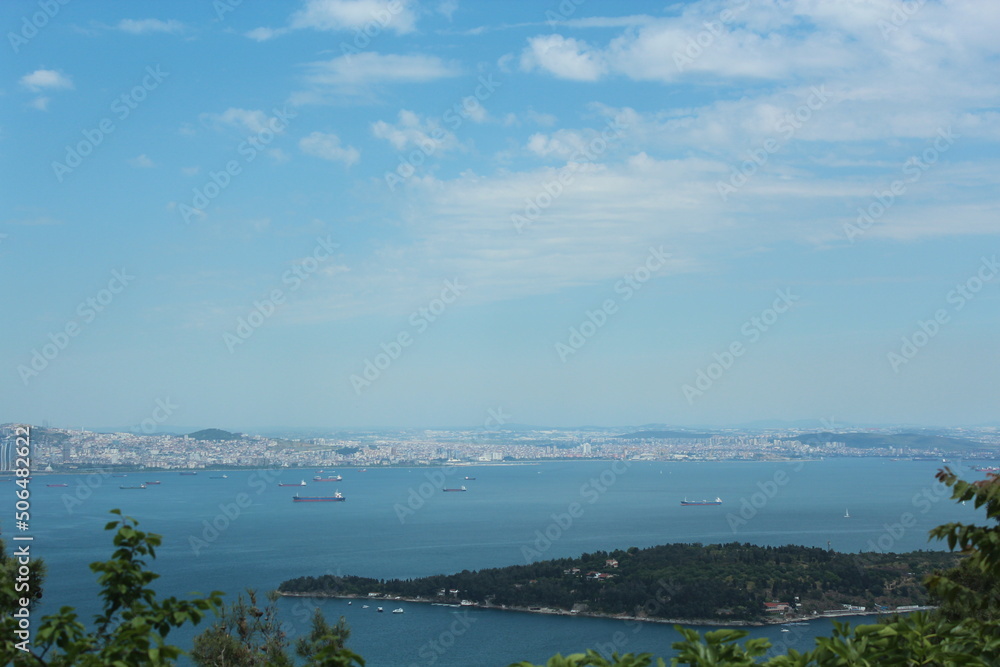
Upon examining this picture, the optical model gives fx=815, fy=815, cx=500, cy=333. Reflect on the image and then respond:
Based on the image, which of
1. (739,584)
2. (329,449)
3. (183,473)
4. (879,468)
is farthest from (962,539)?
(329,449)

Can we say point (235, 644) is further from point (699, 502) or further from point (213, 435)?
point (213, 435)

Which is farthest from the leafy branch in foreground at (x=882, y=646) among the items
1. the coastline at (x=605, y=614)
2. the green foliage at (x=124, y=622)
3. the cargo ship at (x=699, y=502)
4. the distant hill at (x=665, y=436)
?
the distant hill at (x=665, y=436)

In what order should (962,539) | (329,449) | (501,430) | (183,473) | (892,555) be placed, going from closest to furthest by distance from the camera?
(962,539) → (892,555) → (183,473) → (329,449) → (501,430)

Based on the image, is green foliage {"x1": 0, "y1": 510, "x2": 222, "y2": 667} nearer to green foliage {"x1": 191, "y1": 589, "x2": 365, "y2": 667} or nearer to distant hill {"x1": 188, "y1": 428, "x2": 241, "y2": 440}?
green foliage {"x1": 191, "y1": 589, "x2": 365, "y2": 667}

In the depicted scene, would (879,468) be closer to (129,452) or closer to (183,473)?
(183,473)

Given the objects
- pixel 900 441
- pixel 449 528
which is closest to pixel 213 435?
pixel 449 528

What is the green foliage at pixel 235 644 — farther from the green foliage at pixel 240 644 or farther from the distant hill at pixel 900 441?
the distant hill at pixel 900 441
